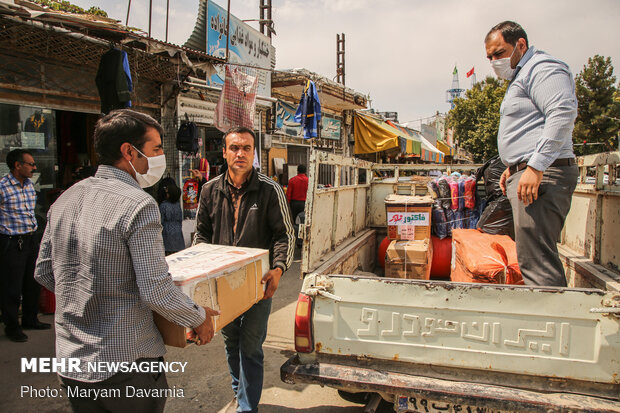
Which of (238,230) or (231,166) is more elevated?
(231,166)

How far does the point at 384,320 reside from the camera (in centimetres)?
225

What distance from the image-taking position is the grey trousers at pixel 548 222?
2295mm

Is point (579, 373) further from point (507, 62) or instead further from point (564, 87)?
point (507, 62)

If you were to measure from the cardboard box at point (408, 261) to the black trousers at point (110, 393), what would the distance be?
2775 mm

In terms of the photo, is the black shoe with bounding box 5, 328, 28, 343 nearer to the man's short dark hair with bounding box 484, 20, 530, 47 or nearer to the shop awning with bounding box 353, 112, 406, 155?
the man's short dark hair with bounding box 484, 20, 530, 47

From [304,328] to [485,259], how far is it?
1.50m

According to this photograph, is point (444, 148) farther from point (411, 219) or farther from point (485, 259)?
point (485, 259)

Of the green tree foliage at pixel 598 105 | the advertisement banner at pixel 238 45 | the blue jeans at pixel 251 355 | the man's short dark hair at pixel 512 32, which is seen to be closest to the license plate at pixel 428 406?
the blue jeans at pixel 251 355

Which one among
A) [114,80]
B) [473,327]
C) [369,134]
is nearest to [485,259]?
[473,327]

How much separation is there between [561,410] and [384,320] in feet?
3.02

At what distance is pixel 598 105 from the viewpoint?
34.8m

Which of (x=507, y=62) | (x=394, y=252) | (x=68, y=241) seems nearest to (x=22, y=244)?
(x=68, y=241)

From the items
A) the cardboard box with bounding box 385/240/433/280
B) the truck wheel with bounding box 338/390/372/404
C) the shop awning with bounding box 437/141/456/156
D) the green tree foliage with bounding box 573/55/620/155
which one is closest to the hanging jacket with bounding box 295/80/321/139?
the cardboard box with bounding box 385/240/433/280

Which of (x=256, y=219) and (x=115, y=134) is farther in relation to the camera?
(x=256, y=219)
